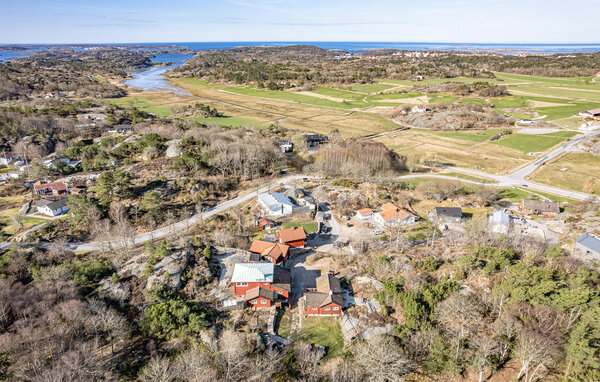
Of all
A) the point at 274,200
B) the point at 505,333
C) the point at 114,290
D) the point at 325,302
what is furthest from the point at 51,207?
the point at 505,333

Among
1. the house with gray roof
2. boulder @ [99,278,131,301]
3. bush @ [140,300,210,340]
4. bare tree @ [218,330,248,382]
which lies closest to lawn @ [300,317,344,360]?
bare tree @ [218,330,248,382]

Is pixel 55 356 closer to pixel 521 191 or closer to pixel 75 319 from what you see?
pixel 75 319

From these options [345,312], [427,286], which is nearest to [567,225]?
[427,286]

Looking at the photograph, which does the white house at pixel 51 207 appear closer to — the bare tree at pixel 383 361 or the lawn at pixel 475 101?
the bare tree at pixel 383 361

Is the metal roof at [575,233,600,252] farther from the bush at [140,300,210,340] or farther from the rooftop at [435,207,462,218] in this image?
the bush at [140,300,210,340]

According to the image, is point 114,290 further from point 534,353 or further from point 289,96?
point 289,96
